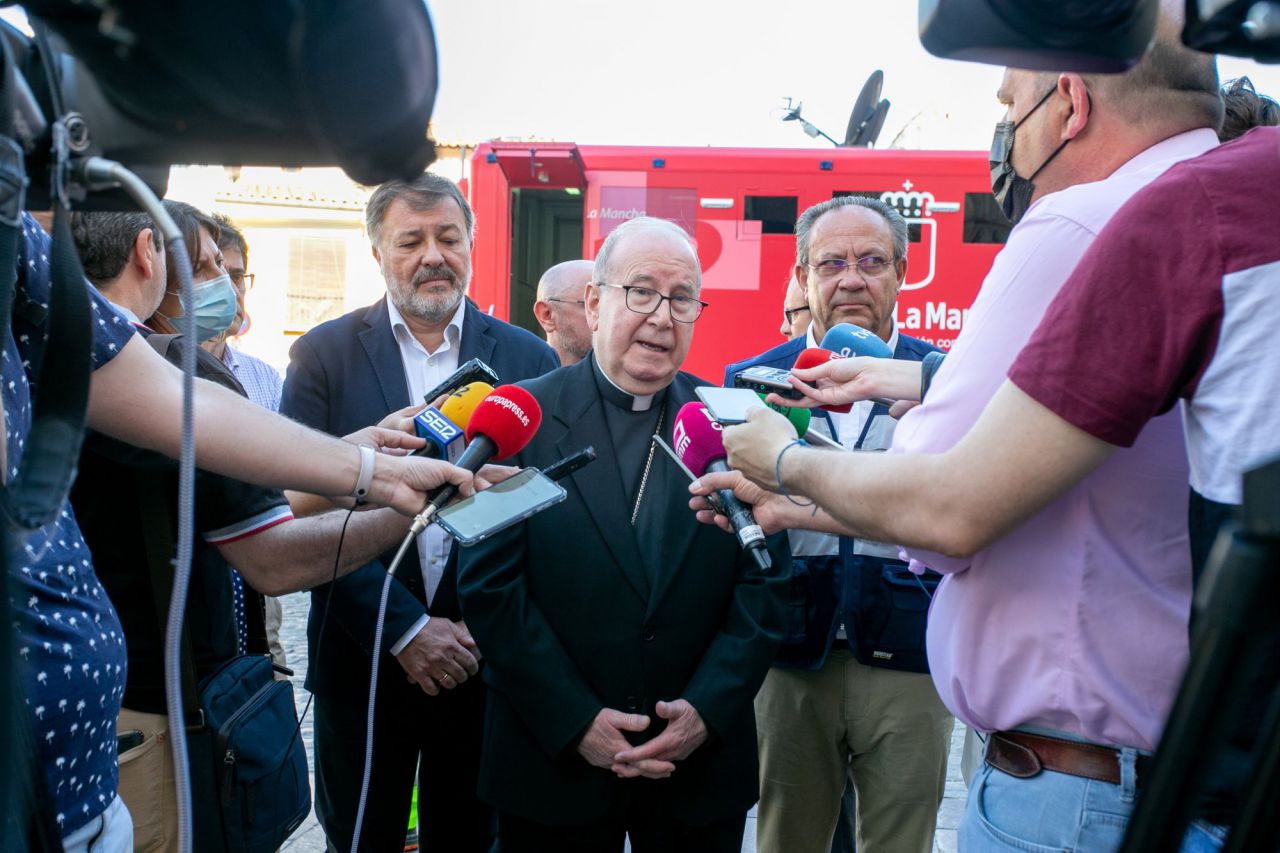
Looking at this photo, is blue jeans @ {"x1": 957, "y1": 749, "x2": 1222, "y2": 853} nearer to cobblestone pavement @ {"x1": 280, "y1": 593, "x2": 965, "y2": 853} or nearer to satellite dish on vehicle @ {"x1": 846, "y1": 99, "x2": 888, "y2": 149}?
cobblestone pavement @ {"x1": 280, "y1": 593, "x2": 965, "y2": 853}

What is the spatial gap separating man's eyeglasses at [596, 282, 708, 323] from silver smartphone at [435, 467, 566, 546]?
806mm

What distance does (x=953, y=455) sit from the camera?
140 centimetres

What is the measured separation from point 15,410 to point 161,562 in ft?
2.35

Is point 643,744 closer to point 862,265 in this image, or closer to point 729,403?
point 729,403

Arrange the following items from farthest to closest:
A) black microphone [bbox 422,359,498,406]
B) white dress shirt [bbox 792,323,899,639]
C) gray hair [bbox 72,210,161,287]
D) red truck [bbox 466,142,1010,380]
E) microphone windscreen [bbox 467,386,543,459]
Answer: red truck [bbox 466,142,1010,380] → white dress shirt [bbox 792,323,899,639] → black microphone [bbox 422,359,498,406] → gray hair [bbox 72,210,161,287] → microphone windscreen [bbox 467,386,543,459]

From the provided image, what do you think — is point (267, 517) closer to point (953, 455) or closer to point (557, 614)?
point (557, 614)

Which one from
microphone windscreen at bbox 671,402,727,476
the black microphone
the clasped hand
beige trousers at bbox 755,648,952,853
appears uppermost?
the black microphone

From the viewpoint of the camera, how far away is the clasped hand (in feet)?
7.69

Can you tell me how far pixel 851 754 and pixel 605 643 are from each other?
1035 millimetres

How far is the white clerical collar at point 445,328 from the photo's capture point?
11.1 ft

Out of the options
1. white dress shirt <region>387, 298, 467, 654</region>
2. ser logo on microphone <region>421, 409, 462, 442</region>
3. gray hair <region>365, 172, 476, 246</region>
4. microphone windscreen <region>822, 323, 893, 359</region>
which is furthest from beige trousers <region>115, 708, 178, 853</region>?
gray hair <region>365, 172, 476, 246</region>

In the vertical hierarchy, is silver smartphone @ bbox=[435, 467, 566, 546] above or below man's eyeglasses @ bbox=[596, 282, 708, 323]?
below

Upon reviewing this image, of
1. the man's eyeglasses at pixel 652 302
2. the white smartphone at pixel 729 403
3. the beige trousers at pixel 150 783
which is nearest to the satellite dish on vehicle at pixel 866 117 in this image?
the man's eyeglasses at pixel 652 302

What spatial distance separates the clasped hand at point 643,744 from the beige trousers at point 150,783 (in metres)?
0.87
